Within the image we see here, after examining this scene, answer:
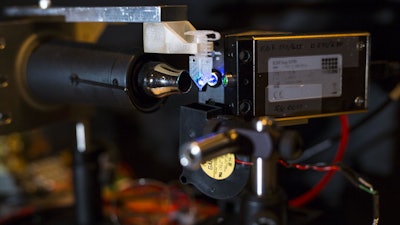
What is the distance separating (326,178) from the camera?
74cm

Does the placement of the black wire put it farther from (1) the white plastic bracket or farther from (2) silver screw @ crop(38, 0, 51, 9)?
(2) silver screw @ crop(38, 0, 51, 9)

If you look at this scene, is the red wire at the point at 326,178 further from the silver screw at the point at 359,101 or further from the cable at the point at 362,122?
the silver screw at the point at 359,101

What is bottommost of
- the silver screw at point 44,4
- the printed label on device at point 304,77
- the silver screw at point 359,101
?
the silver screw at point 359,101

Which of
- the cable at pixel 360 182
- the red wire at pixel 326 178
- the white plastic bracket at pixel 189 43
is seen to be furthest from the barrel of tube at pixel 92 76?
the red wire at pixel 326 178

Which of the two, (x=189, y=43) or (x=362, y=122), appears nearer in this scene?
(x=189, y=43)

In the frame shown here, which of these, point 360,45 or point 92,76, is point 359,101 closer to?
point 360,45

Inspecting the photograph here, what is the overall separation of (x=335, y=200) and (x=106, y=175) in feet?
1.50

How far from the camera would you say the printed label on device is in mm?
524

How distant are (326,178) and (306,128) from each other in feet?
0.49

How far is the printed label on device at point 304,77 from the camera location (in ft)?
1.72

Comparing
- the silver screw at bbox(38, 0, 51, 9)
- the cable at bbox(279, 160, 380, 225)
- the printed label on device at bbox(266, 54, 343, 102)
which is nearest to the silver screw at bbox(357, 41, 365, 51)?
the printed label on device at bbox(266, 54, 343, 102)

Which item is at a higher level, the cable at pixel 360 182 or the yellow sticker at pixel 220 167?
the yellow sticker at pixel 220 167

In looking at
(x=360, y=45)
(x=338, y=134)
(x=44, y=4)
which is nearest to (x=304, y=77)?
(x=360, y=45)

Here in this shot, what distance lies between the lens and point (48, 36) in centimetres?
71
